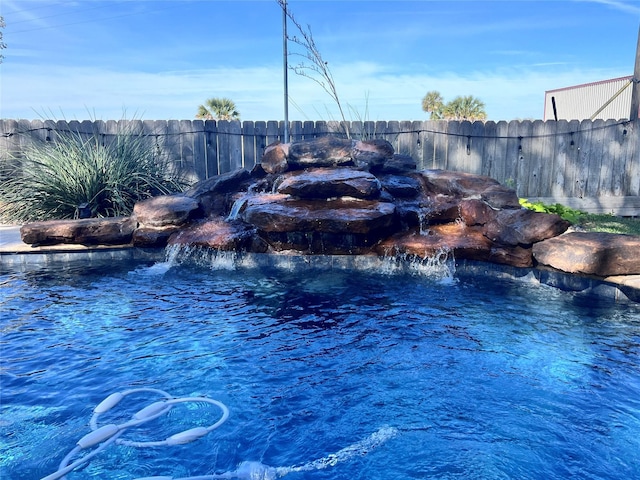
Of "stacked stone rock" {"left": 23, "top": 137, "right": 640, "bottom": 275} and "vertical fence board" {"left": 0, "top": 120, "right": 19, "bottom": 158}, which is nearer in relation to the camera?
"stacked stone rock" {"left": 23, "top": 137, "right": 640, "bottom": 275}

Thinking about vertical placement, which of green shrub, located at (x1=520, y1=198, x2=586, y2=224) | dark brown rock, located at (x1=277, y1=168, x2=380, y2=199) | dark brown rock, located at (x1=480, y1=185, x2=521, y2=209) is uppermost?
dark brown rock, located at (x1=277, y1=168, x2=380, y2=199)

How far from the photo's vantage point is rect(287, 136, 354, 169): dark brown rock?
6.52 m

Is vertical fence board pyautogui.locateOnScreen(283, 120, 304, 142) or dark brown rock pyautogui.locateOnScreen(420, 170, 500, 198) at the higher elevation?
vertical fence board pyautogui.locateOnScreen(283, 120, 304, 142)

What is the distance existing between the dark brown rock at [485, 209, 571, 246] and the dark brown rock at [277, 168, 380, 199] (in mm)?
1354

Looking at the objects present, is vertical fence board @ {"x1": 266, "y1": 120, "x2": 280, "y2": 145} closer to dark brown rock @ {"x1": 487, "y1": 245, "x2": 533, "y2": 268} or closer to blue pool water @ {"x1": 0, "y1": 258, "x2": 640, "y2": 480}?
blue pool water @ {"x1": 0, "y1": 258, "x2": 640, "y2": 480}

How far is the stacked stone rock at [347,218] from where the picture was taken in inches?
198

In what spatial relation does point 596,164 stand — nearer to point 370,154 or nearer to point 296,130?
point 370,154

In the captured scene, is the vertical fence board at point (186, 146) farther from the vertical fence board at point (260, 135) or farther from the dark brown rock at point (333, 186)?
the dark brown rock at point (333, 186)

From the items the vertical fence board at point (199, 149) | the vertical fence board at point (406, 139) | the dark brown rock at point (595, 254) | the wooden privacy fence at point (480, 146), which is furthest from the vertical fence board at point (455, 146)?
the dark brown rock at point (595, 254)

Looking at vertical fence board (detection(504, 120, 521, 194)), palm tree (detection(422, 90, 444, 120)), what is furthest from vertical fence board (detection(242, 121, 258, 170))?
palm tree (detection(422, 90, 444, 120))

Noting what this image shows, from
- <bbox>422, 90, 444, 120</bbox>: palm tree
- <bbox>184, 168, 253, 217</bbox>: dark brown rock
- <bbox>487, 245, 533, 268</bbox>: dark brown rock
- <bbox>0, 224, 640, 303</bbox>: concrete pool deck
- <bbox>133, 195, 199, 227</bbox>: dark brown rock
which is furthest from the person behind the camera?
<bbox>422, 90, 444, 120</bbox>: palm tree

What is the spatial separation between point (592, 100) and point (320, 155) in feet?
81.1

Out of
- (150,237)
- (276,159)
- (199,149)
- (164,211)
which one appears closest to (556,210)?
(276,159)

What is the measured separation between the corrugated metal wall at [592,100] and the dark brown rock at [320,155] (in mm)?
21241
